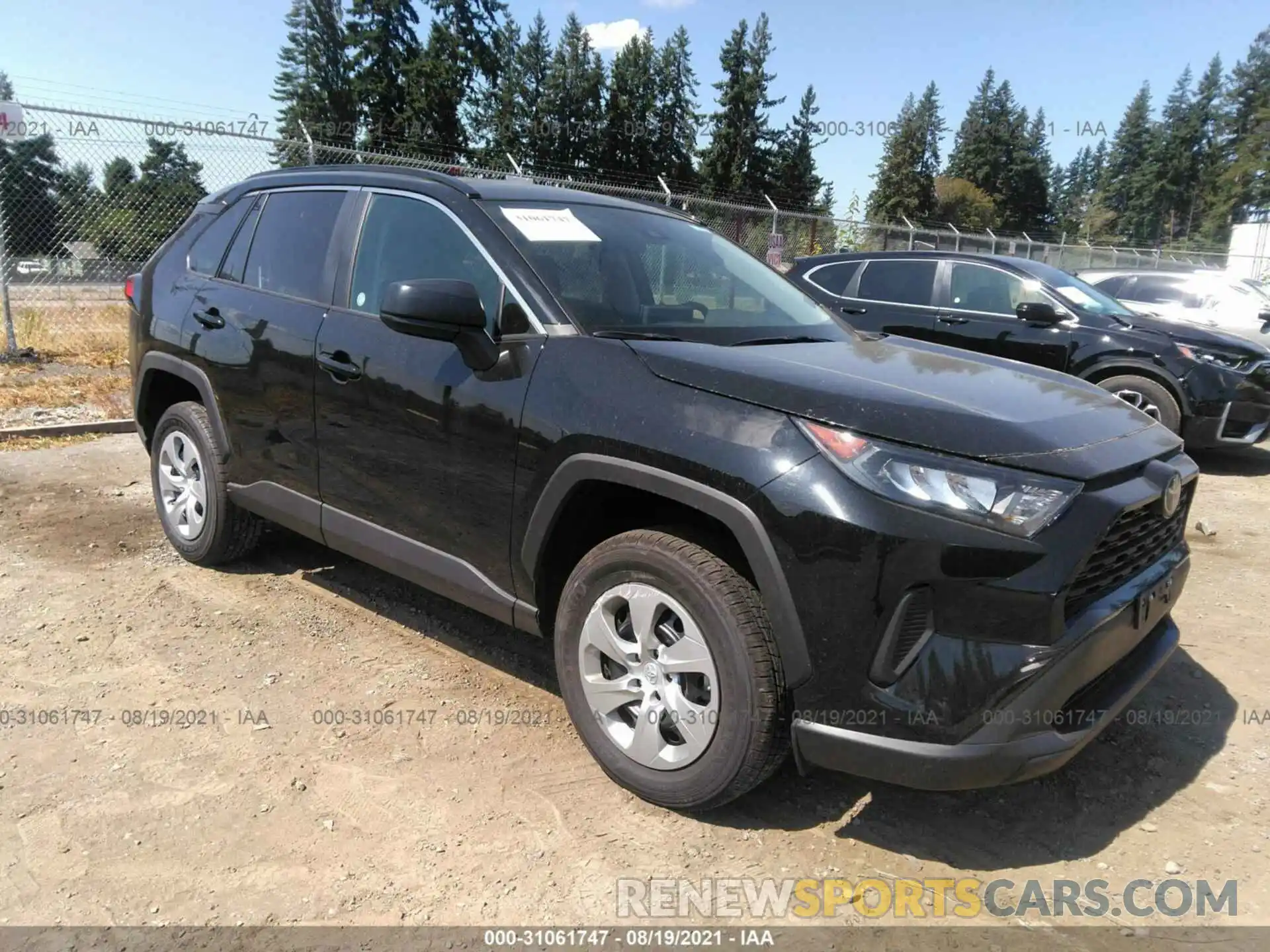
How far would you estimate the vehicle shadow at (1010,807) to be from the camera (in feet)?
8.48

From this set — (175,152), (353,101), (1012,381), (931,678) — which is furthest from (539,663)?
(353,101)

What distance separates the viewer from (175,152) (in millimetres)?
10047

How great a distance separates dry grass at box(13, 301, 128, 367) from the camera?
1002 cm

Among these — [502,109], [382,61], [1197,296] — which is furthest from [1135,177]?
[1197,296]

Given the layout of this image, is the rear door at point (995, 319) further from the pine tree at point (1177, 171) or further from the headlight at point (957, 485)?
the pine tree at point (1177, 171)

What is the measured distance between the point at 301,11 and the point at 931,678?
2167 inches

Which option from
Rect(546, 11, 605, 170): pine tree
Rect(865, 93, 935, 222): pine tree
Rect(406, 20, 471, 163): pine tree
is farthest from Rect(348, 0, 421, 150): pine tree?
Rect(865, 93, 935, 222): pine tree

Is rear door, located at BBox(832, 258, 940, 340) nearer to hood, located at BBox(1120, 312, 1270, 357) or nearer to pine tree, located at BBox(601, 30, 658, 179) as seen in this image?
hood, located at BBox(1120, 312, 1270, 357)

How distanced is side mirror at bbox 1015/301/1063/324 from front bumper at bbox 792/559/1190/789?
217 inches

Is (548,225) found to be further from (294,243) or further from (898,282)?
(898,282)

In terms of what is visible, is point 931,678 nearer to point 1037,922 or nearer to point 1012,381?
point 1037,922

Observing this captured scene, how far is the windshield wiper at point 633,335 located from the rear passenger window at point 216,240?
2.35 m

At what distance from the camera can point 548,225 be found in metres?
3.24

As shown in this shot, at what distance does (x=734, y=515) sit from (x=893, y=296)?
253 inches
